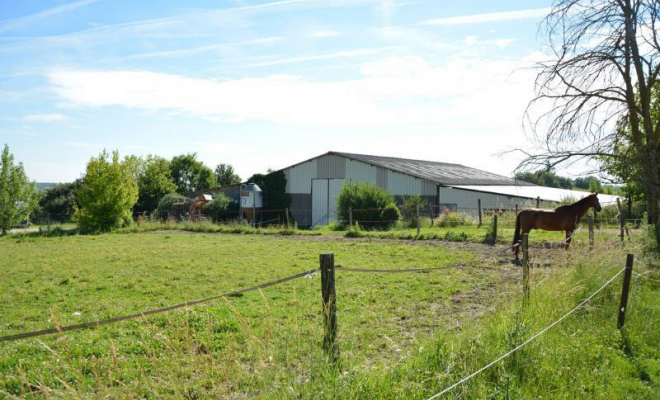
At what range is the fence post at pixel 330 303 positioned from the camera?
15.5 ft

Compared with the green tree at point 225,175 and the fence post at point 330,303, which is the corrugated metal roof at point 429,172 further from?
the green tree at point 225,175

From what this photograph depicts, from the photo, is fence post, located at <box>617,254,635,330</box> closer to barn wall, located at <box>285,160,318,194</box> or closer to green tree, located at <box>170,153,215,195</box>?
barn wall, located at <box>285,160,318,194</box>

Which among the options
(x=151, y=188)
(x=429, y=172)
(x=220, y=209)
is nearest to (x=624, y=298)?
(x=220, y=209)

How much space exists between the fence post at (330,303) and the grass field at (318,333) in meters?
0.13

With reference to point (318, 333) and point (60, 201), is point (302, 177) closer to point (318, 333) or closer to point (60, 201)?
point (60, 201)

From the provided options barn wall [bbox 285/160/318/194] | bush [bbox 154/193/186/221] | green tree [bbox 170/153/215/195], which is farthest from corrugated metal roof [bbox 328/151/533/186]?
green tree [bbox 170/153/215/195]

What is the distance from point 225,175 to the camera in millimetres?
85938

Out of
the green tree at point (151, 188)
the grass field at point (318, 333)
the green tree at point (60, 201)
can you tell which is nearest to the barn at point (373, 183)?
the grass field at point (318, 333)

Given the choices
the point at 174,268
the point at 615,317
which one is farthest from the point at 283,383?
the point at 174,268

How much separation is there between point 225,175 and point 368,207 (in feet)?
202

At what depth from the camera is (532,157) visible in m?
12.3

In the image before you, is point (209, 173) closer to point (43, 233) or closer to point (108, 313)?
point (43, 233)

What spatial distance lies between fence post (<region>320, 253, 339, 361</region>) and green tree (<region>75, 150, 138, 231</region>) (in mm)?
28929

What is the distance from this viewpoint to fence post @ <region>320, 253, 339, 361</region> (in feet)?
15.5
